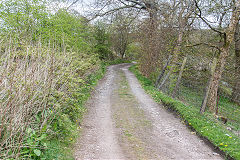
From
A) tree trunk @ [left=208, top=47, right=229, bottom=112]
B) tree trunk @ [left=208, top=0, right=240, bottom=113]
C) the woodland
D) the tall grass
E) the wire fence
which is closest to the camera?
the tall grass

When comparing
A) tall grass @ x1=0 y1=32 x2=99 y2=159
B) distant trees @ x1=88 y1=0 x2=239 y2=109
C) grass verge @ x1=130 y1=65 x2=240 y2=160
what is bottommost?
grass verge @ x1=130 y1=65 x2=240 y2=160

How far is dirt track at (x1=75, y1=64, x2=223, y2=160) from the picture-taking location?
416cm

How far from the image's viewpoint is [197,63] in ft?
29.9

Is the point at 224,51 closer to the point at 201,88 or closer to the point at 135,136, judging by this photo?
the point at 201,88

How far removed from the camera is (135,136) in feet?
16.5

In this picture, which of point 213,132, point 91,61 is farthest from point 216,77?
point 91,61

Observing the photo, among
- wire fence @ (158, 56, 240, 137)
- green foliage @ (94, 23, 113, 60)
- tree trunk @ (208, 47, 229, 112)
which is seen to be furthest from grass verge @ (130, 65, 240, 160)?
green foliage @ (94, 23, 113, 60)

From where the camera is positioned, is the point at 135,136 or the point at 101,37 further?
the point at 101,37

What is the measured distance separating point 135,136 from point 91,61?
8451 millimetres

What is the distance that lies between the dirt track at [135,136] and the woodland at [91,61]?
47 centimetres

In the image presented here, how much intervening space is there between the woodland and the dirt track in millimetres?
467

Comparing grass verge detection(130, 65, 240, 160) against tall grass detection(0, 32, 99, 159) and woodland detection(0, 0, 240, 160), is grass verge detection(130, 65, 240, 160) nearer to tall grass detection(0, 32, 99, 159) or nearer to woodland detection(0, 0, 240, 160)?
woodland detection(0, 0, 240, 160)

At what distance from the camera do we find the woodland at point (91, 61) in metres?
3.70

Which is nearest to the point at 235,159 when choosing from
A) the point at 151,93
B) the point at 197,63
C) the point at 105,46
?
the point at 197,63
